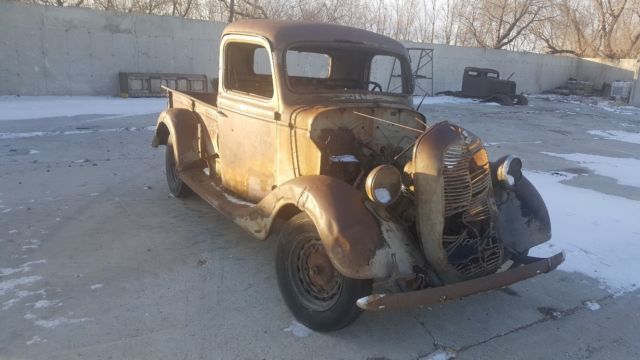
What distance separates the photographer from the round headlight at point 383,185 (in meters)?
2.90

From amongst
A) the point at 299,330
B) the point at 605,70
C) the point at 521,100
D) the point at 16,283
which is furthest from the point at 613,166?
the point at 605,70

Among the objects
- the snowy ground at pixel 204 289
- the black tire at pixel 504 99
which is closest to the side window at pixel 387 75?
the snowy ground at pixel 204 289

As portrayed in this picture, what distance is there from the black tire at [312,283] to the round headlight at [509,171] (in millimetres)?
1376

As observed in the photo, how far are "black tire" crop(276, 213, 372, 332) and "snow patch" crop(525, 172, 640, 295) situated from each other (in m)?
2.05

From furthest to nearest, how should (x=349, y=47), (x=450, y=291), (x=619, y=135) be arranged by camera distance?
(x=619, y=135), (x=349, y=47), (x=450, y=291)

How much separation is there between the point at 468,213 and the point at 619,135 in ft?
38.3

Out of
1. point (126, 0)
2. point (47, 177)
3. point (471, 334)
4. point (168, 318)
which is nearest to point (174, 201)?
point (47, 177)

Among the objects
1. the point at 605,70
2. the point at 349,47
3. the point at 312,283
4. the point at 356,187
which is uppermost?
the point at 605,70

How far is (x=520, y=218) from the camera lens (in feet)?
11.5

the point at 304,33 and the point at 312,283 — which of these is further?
the point at 304,33

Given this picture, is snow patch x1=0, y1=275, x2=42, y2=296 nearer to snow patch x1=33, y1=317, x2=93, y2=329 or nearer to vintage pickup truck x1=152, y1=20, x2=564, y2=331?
snow patch x1=33, y1=317, x2=93, y2=329

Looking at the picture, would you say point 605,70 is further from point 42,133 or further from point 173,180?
point 173,180

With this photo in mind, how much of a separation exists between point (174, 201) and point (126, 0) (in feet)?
66.3

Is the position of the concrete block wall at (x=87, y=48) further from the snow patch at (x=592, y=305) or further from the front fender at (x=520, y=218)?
the snow patch at (x=592, y=305)
